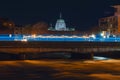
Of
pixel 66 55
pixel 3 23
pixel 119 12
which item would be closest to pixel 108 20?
pixel 119 12

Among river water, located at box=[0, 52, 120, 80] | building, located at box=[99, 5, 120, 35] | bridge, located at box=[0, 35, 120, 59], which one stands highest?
building, located at box=[99, 5, 120, 35]

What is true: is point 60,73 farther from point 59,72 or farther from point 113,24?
point 113,24

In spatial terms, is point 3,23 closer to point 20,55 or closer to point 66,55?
point 66,55

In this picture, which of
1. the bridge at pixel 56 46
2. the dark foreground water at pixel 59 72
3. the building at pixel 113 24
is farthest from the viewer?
the building at pixel 113 24

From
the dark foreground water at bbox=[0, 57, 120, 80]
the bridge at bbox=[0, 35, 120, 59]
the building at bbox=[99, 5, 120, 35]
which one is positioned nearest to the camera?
the dark foreground water at bbox=[0, 57, 120, 80]

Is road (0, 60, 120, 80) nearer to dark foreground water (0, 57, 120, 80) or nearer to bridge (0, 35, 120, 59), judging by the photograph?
dark foreground water (0, 57, 120, 80)

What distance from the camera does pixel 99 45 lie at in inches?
2228

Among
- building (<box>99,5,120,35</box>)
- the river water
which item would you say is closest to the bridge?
the river water

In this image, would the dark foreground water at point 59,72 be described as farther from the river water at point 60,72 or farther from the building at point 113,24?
the building at point 113,24

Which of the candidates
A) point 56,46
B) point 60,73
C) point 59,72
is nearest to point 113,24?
point 56,46

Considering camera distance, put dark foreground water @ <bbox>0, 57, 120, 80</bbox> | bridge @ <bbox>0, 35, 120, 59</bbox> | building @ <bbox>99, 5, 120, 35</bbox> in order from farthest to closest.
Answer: building @ <bbox>99, 5, 120, 35</bbox> < bridge @ <bbox>0, 35, 120, 59</bbox> < dark foreground water @ <bbox>0, 57, 120, 80</bbox>

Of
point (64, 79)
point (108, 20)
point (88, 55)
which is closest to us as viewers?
point (64, 79)

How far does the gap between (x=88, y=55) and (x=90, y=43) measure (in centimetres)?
306

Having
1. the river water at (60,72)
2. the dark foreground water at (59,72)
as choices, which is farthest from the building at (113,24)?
the dark foreground water at (59,72)
